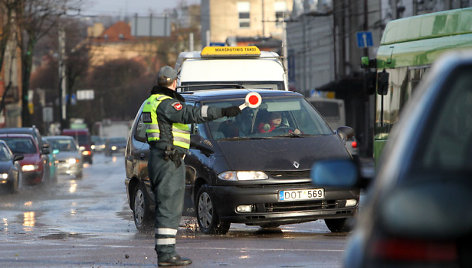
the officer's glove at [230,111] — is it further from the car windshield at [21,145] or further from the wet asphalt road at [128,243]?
the car windshield at [21,145]

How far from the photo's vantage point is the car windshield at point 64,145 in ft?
140

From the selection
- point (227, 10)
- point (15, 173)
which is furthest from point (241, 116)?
point (227, 10)

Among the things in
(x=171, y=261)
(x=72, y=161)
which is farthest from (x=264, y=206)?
(x=72, y=161)

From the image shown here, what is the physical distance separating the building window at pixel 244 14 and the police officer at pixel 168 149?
120007mm

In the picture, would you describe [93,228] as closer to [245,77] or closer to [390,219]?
[245,77]

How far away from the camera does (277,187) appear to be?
12688mm

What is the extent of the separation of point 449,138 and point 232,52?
19.7 m

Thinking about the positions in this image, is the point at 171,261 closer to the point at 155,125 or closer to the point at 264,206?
the point at 155,125

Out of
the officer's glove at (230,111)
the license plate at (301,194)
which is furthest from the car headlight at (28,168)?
the officer's glove at (230,111)

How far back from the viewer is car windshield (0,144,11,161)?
2767cm

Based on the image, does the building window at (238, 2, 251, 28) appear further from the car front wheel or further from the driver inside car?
the driver inside car

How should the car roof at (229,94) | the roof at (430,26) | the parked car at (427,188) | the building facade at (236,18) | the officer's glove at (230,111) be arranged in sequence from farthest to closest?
1. the building facade at (236,18)
2. the roof at (430,26)
3. the car roof at (229,94)
4. the officer's glove at (230,111)
5. the parked car at (427,188)

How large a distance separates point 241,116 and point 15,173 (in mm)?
14543

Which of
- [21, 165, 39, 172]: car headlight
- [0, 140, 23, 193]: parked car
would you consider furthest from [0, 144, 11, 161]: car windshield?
[21, 165, 39, 172]: car headlight
